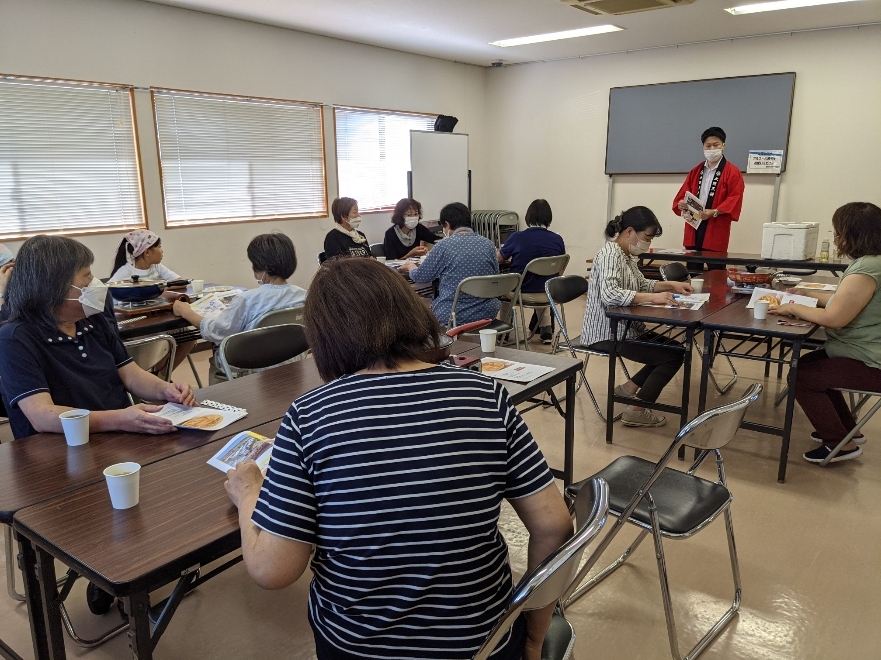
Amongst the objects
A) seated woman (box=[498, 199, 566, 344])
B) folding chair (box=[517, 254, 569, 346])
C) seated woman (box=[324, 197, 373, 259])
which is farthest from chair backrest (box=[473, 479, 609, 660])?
seated woman (box=[324, 197, 373, 259])


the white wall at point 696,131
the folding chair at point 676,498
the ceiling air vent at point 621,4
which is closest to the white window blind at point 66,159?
the ceiling air vent at point 621,4

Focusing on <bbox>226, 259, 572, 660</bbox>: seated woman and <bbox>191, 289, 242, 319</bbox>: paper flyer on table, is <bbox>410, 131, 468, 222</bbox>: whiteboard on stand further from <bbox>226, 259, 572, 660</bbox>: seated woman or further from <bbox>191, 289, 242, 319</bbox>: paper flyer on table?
<bbox>226, 259, 572, 660</bbox>: seated woman

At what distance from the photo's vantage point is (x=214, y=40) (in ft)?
17.7

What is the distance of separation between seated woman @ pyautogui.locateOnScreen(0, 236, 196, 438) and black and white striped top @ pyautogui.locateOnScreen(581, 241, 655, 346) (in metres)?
2.27

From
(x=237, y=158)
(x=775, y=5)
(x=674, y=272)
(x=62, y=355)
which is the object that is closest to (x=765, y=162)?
(x=775, y=5)

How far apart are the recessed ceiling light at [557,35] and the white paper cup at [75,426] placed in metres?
5.86

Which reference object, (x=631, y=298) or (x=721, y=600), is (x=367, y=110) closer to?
(x=631, y=298)

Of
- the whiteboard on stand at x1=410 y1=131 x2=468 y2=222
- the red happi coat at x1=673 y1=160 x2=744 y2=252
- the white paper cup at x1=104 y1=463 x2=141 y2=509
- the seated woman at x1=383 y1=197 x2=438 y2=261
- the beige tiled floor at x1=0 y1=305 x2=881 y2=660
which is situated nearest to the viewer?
the white paper cup at x1=104 y1=463 x2=141 y2=509

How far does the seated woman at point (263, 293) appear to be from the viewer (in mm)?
2938

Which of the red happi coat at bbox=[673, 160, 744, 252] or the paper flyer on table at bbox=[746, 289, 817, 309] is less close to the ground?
the red happi coat at bbox=[673, 160, 744, 252]

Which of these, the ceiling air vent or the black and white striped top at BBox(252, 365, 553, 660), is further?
the ceiling air vent

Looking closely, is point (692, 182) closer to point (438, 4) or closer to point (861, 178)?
point (861, 178)

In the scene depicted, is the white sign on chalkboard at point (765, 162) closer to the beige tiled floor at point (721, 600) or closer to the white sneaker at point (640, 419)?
the white sneaker at point (640, 419)

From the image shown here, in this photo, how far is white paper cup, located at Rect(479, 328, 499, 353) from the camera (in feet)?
8.01
